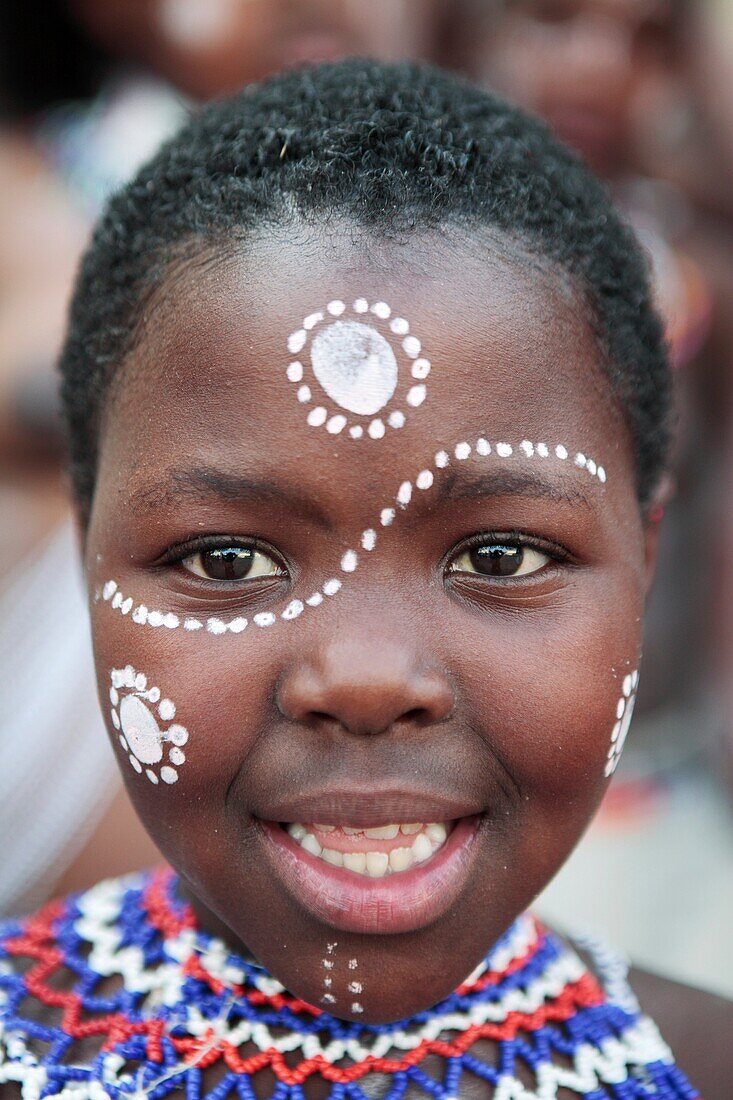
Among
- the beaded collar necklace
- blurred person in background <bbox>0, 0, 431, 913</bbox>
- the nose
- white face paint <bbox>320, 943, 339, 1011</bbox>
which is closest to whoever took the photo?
the nose

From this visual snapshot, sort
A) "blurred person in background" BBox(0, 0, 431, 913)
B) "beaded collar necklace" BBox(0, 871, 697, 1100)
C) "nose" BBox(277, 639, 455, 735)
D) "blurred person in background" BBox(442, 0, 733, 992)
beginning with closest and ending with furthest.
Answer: "nose" BBox(277, 639, 455, 735) < "beaded collar necklace" BBox(0, 871, 697, 1100) < "blurred person in background" BBox(0, 0, 431, 913) < "blurred person in background" BBox(442, 0, 733, 992)

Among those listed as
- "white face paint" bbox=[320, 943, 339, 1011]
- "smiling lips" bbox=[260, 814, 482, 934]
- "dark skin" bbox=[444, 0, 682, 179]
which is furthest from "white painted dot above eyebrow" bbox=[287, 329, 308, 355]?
"dark skin" bbox=[444, 0, 682, 179]

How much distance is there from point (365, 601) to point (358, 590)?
0.6 inches

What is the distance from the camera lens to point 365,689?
120cm

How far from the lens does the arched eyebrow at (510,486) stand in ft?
4.25

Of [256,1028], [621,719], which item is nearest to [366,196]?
[621,719]

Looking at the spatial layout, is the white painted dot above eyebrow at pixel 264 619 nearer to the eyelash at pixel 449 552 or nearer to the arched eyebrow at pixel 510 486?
the eyelash at pixel 449 552

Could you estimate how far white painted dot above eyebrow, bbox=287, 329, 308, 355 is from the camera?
1.31m

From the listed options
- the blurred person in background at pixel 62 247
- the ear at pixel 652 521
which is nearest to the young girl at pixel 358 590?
the ear at pixel 652 521

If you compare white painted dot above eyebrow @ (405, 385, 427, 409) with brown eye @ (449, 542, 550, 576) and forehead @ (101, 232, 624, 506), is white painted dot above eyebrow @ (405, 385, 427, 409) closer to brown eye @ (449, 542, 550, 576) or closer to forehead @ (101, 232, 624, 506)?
forehead @ (101, 232, 624, 506)

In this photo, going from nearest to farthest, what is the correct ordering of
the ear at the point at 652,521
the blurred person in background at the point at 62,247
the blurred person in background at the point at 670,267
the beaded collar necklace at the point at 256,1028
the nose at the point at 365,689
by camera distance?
the nose at the point at 365,689 → the beaded collar necklace at the point at 256,1028 → the ear at the point at 652,521 → the blurred person in background at the point at 62,247 → the blurred person in background at the point at 670,267

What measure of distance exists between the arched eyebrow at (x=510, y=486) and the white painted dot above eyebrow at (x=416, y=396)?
0.08m

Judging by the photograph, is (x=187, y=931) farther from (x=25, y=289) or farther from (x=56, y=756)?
(x=25, y=289)

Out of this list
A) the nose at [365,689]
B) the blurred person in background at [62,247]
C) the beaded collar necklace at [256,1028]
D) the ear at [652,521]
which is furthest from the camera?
the blurred person in background at [62,247]
